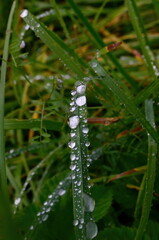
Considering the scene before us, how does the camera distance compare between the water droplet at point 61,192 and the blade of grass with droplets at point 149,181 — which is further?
the water droplet at point 61,192

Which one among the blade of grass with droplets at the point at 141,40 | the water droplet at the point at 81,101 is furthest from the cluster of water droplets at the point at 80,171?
the blade of grass with droplets at the point at 141,40

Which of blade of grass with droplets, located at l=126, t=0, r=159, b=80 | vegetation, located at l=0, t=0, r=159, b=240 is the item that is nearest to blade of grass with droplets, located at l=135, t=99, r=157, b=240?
vegetation, located at l=0, t=0, r=159, b=240

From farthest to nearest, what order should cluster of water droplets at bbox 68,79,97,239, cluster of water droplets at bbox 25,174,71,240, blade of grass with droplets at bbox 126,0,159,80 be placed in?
blade of grass with droplets at bbox 126,0,159,80
cluster of water droplets at bbox 25,174,71,240
cluster of water droplets at bbox 68,79,97,239

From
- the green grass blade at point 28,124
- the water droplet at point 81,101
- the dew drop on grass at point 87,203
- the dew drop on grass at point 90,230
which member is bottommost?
the dew drop on grass at point 90,230

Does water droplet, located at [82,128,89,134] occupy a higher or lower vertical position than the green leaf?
higher

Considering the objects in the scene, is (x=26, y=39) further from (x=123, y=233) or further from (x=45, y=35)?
(x=123, y=233)

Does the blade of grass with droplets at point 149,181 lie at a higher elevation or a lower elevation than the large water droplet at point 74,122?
lower

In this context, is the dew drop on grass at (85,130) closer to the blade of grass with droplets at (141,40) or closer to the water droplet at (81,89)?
the water droplet at (81,89)

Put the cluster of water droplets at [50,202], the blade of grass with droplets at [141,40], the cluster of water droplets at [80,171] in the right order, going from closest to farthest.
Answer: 1. the cluster of water droplets at [80,171]
2. the cluster of water droplets at [50,202]
3. the blade of grass with droplets at [141,40]

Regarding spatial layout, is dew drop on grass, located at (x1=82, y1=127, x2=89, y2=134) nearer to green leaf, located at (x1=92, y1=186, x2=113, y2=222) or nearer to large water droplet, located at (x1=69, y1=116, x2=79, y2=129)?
large water droplet, located at (x1=69, y1=116, x2=79, y2=129)

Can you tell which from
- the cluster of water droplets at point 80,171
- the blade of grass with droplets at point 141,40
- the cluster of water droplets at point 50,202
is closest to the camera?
the cluster of water droplets at point 80,171
